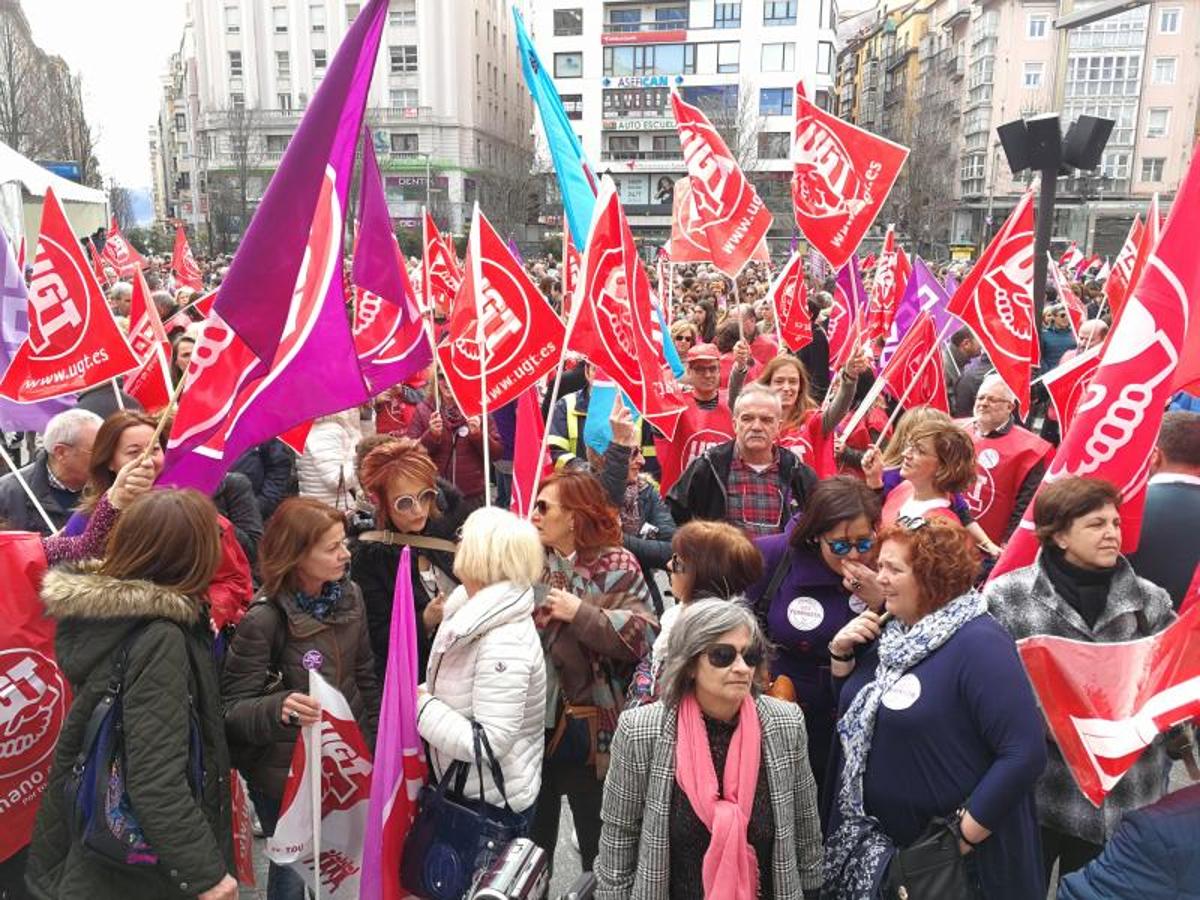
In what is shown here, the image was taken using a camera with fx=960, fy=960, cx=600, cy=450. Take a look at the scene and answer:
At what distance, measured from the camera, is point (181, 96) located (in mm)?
100375

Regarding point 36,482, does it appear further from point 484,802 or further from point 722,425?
point 722,425

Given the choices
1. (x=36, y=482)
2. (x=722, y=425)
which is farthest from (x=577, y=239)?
(x=36, y=482)

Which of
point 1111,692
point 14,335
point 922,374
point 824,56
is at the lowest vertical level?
point 1111,692

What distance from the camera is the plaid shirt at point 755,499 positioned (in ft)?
14.3

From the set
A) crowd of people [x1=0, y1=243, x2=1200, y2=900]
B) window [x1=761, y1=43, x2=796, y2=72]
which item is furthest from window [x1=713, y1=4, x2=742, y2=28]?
crowd of people [x1=0, y1=243, x2=1200, y2=900]

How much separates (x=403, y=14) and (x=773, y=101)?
26.0 meters

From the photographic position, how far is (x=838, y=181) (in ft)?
23.0

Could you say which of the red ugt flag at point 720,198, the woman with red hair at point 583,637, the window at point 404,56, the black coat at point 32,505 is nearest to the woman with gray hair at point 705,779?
the woman with red hair at point 583,637

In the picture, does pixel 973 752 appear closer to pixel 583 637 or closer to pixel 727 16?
pixel 583 637

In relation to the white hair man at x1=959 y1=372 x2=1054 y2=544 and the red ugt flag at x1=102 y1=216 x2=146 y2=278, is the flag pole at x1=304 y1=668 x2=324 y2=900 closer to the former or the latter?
the white hair man at x1=959 y1=372 x2=1054 y2=544

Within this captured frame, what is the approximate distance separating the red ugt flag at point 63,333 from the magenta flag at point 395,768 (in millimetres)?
2988

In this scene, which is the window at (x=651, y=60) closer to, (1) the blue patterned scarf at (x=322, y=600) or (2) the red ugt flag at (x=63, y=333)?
(2) the red ugt flag at (x=63, y=333)

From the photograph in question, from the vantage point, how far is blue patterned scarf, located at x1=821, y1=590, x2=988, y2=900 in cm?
262

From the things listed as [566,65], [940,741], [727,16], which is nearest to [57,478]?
[940,741]
